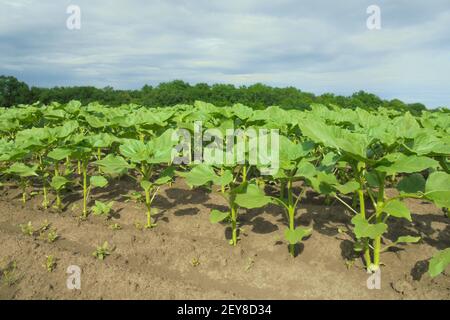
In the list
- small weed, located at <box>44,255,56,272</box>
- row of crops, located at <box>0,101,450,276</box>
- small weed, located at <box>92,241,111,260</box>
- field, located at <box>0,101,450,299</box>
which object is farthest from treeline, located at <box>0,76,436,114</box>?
small weed, located at <box>44,255,56,272</box>

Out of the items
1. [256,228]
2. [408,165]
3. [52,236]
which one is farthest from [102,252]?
[408,165]

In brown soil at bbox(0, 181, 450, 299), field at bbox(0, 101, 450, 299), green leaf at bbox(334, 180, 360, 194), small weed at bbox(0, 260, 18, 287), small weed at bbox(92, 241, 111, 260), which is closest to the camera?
green leaf at bbox(334, 180, 360, 194)

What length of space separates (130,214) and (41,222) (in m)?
0.88

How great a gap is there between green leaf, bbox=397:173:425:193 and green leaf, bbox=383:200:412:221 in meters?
0.22

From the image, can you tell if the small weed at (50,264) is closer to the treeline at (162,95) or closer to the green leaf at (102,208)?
the green leaf at (102,208)

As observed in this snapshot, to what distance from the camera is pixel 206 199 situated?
440cm

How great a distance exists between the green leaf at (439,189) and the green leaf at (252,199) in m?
1.01

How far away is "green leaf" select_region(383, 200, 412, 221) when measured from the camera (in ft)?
7.83

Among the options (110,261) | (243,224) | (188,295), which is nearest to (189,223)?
(243,224)

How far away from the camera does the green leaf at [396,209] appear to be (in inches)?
94.0

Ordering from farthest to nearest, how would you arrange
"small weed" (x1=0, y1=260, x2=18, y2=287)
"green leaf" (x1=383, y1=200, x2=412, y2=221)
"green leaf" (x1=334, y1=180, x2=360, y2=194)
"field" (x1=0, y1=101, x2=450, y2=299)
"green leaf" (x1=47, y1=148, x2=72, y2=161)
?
"green leaf" (x1=47, y1=148, x2=72, y2=161) → "small weed" (x1=0, y1=260, x2=18, y2=287) → "field" (x1=0, y1=101, x2=450, y2=299) → "green leaf" (x1=334, y1=180, x2=360, y2=194) → "green leaf" (x1=383, y1=200, x2=412, y2=221)

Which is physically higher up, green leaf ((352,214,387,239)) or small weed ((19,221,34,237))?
green leaf ((352,214,387,239))

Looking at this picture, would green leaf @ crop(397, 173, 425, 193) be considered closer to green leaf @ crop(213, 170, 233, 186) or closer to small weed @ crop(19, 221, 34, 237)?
green leaf @ crop(213, 170, 233, 186)

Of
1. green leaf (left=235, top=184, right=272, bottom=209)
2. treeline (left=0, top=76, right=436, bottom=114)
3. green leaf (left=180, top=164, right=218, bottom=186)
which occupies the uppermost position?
treeline (left=0, top=76, right=436, bottom=114)
